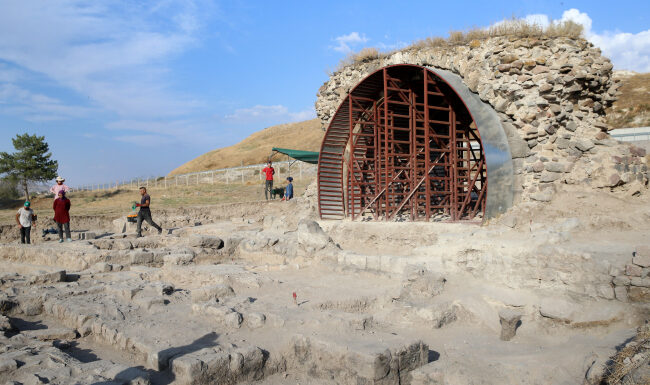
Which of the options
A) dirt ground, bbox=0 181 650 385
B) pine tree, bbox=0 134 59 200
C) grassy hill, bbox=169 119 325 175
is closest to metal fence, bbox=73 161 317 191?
pine tree, bbox=0 134 59 200

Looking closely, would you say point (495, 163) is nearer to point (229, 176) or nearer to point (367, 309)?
point (367, 309)

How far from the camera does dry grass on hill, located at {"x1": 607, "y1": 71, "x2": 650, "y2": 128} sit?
91.0 feet

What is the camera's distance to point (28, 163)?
32.5 m

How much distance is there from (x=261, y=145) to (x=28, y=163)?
39.7 m

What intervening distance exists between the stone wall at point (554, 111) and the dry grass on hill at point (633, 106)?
17065mm

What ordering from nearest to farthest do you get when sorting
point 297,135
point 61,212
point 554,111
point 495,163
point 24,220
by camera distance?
point 554,111 → point 495,163 → point 61,212 → point 24,220 → point 297,135

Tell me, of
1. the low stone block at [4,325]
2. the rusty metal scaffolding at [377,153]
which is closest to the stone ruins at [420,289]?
the low stone block at [4,325]

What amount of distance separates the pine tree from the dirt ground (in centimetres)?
2520

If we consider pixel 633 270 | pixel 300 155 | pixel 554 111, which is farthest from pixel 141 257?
pixel 300 155

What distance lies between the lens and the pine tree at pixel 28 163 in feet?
105

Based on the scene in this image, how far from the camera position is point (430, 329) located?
6562mm

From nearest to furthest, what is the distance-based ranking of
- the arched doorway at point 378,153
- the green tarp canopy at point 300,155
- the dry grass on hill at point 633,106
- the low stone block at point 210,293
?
the low stone block at point 210,293
the arched doorway at point 378,153
the green tarp canopy at point 300,155
the dry grass on hill at point 633,106

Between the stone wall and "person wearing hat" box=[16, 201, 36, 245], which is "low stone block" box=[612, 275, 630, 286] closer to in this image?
the stone wall

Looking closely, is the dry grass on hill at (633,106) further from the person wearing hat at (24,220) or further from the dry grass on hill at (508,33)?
the person wearing hat at (24,220)
